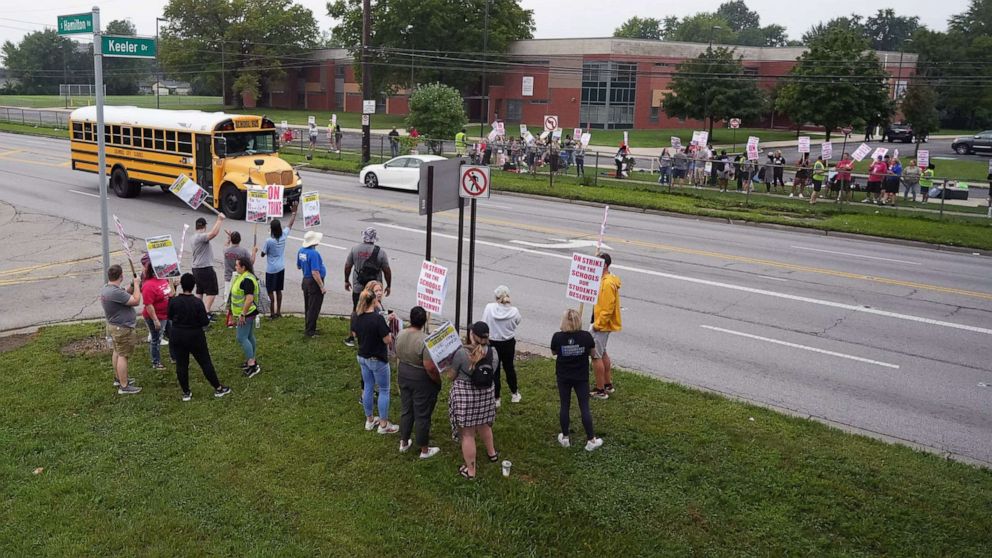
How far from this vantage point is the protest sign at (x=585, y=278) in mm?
10094

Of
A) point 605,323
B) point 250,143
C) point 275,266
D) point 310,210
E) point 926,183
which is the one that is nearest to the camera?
point 605,323

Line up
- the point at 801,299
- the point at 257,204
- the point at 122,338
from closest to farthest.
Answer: the point at 122,338 → the point at 257,204 → the point at 801,299

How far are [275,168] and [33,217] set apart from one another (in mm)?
6931

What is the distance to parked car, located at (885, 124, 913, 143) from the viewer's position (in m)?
63.4

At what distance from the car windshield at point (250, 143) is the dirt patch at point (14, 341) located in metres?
11.9

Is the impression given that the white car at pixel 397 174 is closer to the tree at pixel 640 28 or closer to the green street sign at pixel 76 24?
the green street sign at pixel 76 24

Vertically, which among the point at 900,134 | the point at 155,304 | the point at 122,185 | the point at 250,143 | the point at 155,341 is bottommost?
the point at 155,341

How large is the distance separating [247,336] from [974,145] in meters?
57.7

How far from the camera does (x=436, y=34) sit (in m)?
69.9

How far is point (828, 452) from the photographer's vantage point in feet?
28.1

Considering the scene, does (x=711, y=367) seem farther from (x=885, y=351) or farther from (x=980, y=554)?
(x=980, y=554)

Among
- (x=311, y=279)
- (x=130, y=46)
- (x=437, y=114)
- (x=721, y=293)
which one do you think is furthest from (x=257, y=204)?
(x=437, y=114)

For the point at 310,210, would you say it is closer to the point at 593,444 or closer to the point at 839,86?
the point at 593,444

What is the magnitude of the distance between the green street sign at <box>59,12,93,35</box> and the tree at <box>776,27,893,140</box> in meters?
40.2
